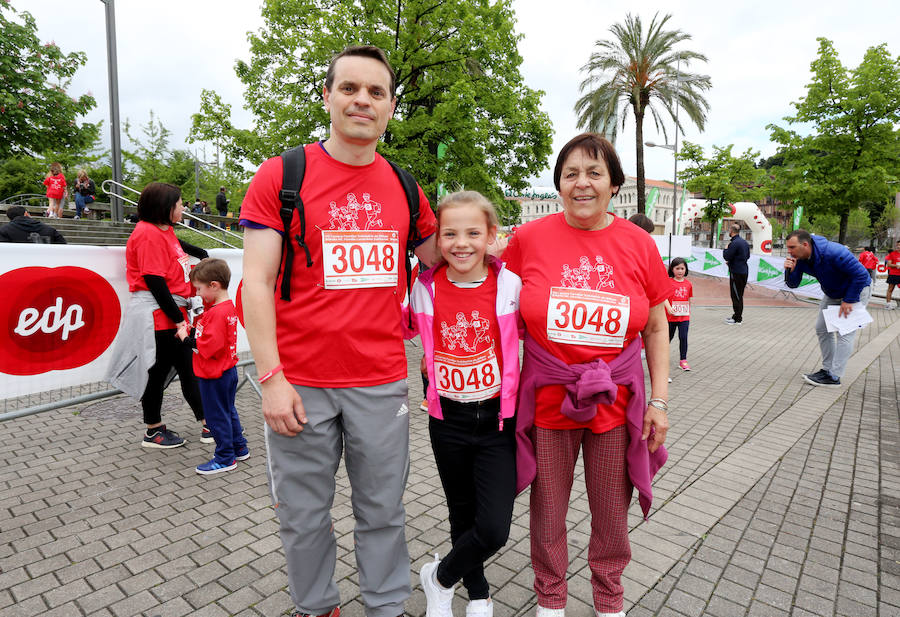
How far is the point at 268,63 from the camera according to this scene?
12703mm

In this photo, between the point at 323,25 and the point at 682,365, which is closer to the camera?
the point at 682,365

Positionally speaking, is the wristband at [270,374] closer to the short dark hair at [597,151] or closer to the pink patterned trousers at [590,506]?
the pink patterned trousers at [590,506]

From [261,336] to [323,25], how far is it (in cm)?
1146

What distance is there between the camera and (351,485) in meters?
2.14

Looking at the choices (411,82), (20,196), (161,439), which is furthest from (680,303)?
(20,196)

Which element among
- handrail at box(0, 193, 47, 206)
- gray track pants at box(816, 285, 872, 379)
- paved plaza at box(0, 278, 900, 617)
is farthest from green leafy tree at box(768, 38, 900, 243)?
handrail at box(0, 193, 47, 206)

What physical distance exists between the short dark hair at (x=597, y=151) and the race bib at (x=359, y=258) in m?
0.77

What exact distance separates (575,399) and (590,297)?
0.41m

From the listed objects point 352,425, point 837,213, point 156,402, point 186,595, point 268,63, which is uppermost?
point 268,63

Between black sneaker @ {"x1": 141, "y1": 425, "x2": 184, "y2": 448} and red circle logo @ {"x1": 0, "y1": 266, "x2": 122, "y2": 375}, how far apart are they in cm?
80

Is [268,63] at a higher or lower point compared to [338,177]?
higher

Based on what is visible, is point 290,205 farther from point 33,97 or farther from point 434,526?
point 33,97

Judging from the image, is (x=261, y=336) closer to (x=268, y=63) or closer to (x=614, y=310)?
(x=614, y=310)

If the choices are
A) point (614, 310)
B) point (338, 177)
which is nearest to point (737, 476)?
point (614, 310)
